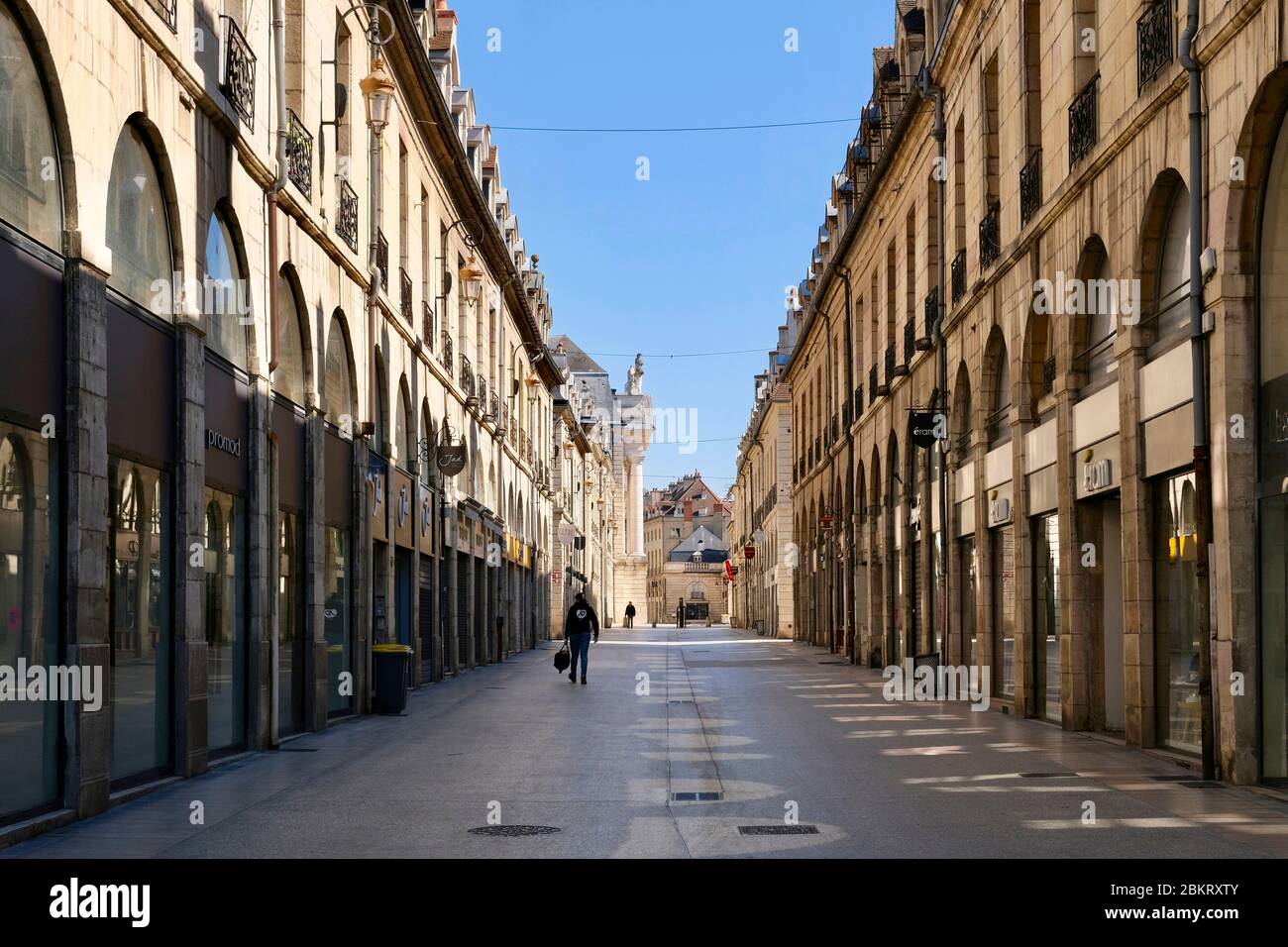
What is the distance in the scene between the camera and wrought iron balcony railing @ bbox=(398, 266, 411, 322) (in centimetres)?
2734

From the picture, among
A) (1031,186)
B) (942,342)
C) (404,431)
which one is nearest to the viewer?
(1031,186)

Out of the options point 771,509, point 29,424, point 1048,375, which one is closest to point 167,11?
point 29,424

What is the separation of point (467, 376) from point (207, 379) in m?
21.4

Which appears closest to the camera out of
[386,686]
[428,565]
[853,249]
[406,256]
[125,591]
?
[125,591]

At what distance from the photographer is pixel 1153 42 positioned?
1568 centimetres

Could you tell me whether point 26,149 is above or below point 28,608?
above

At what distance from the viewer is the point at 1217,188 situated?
13.6 metres

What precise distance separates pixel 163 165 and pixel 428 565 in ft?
57.6

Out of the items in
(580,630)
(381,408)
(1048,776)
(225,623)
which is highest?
(381,408)

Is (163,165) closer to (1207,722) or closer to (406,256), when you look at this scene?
(1207,722)

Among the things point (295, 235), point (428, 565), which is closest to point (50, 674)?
point (295, 235)

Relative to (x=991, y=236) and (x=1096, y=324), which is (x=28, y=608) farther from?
(x=991, y=236)

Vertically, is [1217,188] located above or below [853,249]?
below

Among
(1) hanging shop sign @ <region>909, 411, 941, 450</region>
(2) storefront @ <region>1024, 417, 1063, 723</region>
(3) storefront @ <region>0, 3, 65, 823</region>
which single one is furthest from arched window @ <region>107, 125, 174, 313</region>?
(1) hanging shop sign @ <region>909, 411, 941, 450</region>
